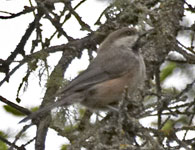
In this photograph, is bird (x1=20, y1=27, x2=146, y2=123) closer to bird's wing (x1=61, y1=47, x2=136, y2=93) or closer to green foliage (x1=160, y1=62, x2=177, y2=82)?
bird's wing (x1=61, y1=47, x2=136, y2=93)

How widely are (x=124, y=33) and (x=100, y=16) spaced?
0.43 meters

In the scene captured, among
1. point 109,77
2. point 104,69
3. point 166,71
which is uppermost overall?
point 166,71

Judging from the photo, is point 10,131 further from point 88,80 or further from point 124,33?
point 124,33

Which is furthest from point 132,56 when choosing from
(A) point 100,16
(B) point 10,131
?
(B) point 10,131

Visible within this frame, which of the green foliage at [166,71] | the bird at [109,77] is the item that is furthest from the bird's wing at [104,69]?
the green foliage at [166,71]

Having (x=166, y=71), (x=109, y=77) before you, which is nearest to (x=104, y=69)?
(x=109, y=77)

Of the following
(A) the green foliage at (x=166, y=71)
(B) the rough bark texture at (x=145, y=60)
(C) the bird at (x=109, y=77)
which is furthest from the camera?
(A) the green foliage at (x=166, y=71)

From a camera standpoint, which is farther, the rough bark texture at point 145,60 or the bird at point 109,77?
the bird at point 109,77

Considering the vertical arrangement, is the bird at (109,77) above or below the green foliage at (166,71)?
below

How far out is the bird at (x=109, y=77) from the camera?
5531 mm

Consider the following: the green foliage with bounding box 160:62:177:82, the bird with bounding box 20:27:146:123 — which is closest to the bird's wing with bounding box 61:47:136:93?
the bird with bounding box 20:27:146:123

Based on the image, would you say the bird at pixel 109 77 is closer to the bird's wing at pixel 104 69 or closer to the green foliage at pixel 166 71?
the bird's wing at pixel 104 69

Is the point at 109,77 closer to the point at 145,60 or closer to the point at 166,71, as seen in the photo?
the point at 145,60

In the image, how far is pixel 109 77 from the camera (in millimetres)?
5879
